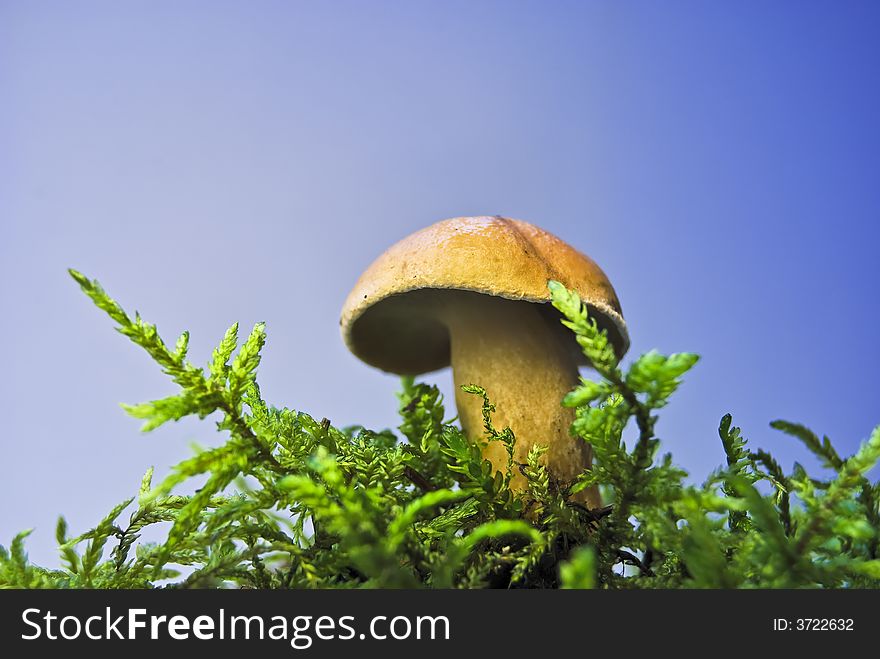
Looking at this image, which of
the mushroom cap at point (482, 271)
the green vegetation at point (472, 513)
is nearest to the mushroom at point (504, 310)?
the mushroom cap at point (482, 271)

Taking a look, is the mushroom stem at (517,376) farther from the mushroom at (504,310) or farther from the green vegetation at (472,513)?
the green vegetation at (472,513)

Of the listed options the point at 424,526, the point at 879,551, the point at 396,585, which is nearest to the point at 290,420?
the point at 424,526

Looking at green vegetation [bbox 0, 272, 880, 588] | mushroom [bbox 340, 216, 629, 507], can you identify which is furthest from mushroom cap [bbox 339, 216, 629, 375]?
green vegetation [bbox 0, 272, 880, 588]

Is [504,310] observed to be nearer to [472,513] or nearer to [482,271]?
[482,271]

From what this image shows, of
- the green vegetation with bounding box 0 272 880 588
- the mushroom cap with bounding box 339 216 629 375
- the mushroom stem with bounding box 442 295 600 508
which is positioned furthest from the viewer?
the mushroom stem with bounding box 442 295 600 508

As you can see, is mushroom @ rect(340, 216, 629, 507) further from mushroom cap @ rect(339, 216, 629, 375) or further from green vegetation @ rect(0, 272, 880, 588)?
green vegetation @ rect(0, 272, 880, 588)

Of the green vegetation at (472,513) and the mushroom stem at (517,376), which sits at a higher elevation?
the mushroom stem at (517,376)

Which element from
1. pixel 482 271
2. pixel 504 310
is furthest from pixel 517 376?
pixel 482 271
